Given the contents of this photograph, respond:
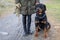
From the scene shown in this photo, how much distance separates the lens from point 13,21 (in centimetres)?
859

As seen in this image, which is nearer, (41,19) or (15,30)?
(41,19)

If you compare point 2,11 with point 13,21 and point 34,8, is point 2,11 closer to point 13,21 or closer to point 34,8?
point 13,21

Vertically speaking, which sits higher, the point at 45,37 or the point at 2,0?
the point at 2,0

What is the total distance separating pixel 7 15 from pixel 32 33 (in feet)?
10.1

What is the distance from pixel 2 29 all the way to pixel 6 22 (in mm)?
934

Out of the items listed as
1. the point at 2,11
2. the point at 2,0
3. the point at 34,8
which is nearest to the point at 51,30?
the point at 34,8

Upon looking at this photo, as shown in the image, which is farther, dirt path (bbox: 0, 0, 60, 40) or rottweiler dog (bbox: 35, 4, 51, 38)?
dirt path (bbox: 0, 0, 60, 40)

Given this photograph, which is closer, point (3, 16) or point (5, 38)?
point (5, 38)

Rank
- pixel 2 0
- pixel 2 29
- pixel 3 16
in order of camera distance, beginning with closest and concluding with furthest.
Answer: pixel 2 29 < pixel 3 16 < pixel 2 0

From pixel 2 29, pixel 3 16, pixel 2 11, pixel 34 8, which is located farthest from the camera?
pixel 2 11

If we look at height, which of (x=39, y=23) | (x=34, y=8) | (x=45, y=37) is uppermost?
(x=34, y=8)

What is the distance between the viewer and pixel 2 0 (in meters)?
13.0

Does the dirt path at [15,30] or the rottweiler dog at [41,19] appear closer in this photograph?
the rottweiler dog at [41,19]

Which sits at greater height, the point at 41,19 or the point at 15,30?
the point at 41,19
